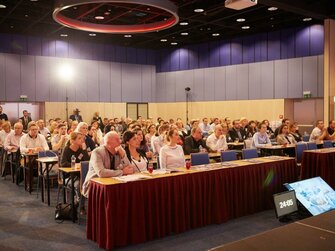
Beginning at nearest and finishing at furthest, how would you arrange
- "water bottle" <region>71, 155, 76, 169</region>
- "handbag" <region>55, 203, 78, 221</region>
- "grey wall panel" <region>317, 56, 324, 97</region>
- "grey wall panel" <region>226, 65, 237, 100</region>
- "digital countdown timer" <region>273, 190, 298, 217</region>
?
"digital countdown timer" <region>273, 190, 298, 217</region> < "handbag" <region>55, 203, 78, 221</region> < "water bottle" <region>71, 155, 76, 169</region> < "grey wall panel" <region>317, 56, 324, 97</region> < "grey wall panel" <region>226, 65, 237, 100</region>

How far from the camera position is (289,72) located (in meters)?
15.6

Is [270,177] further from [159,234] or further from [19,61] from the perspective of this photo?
[19,61]

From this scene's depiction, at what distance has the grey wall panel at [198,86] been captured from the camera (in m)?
18.9

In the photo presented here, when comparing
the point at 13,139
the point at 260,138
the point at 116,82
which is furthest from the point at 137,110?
the point at 260,138

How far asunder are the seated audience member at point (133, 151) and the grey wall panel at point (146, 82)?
48.9 feet

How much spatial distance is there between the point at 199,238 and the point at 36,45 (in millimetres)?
14745

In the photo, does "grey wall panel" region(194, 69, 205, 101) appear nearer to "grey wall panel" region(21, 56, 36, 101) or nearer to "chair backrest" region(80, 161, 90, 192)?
"grey wall panel" region(21, 56, 36, 101)

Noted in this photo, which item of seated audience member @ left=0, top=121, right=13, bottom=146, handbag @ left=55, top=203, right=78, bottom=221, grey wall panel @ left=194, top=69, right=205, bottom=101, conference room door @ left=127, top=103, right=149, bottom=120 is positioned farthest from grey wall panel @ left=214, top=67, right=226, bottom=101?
handbag @ left=55, top=203, right=78, bottom=221

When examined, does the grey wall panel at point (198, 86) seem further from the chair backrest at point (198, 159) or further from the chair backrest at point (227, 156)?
the chair backrest at point (198, 159)

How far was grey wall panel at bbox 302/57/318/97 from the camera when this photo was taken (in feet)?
48.4

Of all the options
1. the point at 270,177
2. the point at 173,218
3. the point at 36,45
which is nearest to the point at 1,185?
the point at 173,218

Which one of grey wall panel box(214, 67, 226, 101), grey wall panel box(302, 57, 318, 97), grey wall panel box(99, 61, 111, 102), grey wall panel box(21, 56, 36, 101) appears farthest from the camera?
grey wall panel box(99, 61, 111, 102)

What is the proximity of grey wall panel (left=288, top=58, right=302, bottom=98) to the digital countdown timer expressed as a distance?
10.6 meters

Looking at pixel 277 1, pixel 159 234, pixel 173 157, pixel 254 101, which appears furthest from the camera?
pixel 254 101
